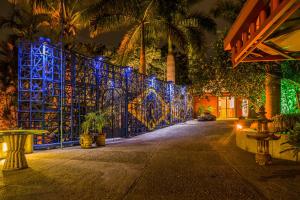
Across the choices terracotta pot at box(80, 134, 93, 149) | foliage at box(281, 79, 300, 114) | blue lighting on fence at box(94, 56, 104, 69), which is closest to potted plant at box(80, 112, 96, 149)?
terracotta pot at box(80, 134, 93, 149)

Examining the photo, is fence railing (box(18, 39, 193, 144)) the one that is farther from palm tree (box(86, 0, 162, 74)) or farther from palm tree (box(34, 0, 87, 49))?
palm tree (box(34, 0, 87, 49))

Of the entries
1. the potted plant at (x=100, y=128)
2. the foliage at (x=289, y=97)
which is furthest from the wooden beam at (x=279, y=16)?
the potted plant at (x=100, y=128)

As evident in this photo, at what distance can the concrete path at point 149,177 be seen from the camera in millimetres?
5871

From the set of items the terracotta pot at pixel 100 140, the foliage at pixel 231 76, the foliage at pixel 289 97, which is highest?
the foliage at pixel 231 76

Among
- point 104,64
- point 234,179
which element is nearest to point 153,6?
point 104,64

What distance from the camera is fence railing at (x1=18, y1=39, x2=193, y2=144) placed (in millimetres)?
11757

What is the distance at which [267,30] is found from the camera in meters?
6.54

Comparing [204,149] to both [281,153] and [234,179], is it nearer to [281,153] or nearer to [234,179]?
[281,153]

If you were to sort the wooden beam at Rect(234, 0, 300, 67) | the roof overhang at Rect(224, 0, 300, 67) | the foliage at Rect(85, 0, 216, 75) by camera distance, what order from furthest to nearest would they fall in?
the foliage at Rect(85, 0, 216, 75), the roof overhang at Rect(224, 0, 300, 67), the wooden beam at Rect(234, 0, 300, 67)

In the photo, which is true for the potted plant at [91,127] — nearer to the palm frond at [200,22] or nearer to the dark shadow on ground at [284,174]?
the dark shadow on ground at [284,174]

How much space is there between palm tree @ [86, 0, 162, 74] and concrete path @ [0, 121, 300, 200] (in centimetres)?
1076

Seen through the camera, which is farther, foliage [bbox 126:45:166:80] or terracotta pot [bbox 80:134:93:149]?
foliage [bbox 126:45:166:80]

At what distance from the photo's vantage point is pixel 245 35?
8.26 meters

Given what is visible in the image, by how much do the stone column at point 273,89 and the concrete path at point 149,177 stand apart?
12.1ft
